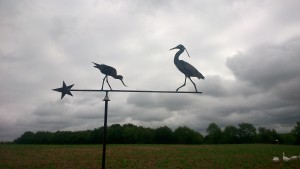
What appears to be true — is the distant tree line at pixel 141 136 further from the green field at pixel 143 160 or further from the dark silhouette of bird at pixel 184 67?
the dark silhouette of bird at pixel 184 67

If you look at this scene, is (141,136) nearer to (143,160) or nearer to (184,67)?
(143,160)

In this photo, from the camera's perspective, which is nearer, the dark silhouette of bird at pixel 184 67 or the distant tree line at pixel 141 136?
the dark silhouette of bird at pixel 184 67

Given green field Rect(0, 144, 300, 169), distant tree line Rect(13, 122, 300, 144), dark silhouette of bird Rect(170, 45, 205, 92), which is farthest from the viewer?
distant tree line Rect(13, 122, 300, 144)

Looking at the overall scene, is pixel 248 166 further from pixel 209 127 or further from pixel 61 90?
pixel 209 127

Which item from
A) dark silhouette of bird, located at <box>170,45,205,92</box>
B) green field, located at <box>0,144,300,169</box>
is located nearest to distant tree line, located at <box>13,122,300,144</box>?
green field, located at <box>0,144,300,169</box>

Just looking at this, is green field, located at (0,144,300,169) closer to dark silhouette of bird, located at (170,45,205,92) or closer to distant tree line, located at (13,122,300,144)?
dark silhouette of bird, located at (170,45,205,92)

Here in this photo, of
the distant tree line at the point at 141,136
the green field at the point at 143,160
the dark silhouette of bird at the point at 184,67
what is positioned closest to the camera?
the dark silhouette of bird at the point at 184,67

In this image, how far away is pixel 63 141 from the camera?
270ft

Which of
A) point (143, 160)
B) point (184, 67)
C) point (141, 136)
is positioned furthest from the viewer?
point (141, 136)

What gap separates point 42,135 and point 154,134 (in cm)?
3722

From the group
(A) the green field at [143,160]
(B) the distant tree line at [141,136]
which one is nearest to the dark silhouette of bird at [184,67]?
(A) the green field at [143,160]

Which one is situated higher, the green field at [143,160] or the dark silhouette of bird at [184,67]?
the dark silhouette of bird at [184,67]

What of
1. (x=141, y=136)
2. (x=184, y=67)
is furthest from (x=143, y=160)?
(x=141, y=136)

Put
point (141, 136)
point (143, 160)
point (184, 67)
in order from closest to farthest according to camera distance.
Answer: point (184, 67) < point (143, 160) < point (141, 136)
